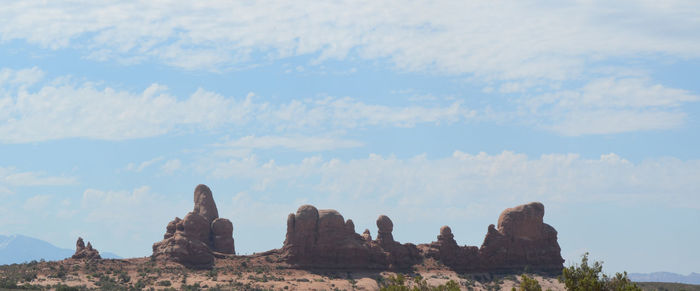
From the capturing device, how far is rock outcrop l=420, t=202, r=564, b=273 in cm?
11212

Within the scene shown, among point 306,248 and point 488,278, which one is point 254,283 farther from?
point 488,278

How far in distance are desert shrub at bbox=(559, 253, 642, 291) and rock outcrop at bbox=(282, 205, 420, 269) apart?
185 feet

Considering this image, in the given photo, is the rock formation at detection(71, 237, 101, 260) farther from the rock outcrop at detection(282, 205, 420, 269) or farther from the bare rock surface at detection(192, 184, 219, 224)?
the rock outcrop at detection(282, 205, 420, 269)

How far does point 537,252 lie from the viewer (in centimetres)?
11369

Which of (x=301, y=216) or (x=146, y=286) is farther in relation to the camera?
(x=301, y=216)

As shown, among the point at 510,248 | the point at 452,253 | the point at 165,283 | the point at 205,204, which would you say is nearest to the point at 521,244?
the point at 510,248

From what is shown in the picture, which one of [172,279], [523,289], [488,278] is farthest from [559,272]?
[523,289]

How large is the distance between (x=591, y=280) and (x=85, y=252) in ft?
242

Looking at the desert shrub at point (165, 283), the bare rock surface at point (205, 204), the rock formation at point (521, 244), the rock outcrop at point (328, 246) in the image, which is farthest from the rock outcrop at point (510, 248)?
the desert shrub at point (165, 283)

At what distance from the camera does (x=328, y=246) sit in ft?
351

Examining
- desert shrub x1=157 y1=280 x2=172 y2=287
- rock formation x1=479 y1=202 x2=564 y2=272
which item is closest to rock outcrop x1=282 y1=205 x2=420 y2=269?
rock formation x1=479 y1=202 x2=564 y2=272

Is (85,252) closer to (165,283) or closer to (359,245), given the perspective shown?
(165,283)

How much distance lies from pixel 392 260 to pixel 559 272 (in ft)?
77.0

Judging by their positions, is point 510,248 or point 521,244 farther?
point 521,244
